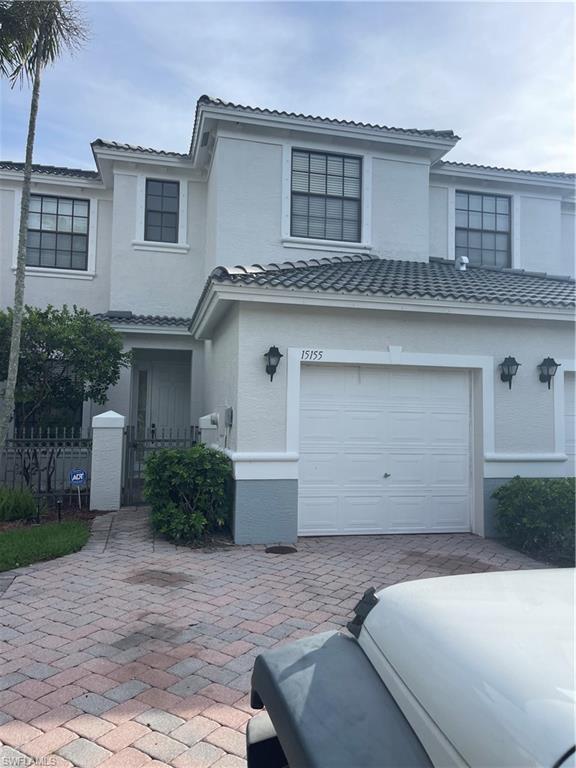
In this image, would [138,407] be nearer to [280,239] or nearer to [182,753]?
[280,239]

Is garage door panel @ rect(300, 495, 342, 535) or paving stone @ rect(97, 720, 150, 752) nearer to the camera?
paving stone @ rect(97, 720, 150, 752)

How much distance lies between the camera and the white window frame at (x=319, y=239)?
36.5ft

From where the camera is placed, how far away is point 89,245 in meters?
13.2

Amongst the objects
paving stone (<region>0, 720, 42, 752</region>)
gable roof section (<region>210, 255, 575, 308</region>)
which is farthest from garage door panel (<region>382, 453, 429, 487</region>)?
paving stone (<region>0, 720, 42, 752</region>)

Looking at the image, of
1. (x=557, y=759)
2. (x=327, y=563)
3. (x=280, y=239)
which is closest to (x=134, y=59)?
(x=280, y=239)

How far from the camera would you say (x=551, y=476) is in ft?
27.6

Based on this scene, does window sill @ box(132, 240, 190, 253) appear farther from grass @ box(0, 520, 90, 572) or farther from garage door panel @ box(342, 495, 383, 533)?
garage door panel @ box(342, 495, 383, 533)

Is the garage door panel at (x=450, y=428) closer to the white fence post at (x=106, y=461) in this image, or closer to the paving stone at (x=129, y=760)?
the white fence post at (x=106, y=461)

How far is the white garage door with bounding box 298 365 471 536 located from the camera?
7.87m

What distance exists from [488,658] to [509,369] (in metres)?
7.43

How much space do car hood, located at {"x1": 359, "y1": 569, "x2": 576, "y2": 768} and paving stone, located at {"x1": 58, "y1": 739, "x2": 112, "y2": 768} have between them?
1697mm

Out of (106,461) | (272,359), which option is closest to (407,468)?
(272,359)

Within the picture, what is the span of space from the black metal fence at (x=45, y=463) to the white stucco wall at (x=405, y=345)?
3.78 metres

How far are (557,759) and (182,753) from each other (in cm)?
233
